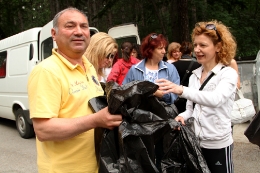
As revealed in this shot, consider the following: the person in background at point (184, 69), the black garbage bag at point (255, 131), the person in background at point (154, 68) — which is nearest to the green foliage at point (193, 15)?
the person in background at point (184, 69)

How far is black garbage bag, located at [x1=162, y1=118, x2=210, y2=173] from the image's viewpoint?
192 cm

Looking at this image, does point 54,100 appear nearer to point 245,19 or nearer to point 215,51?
point 215,51

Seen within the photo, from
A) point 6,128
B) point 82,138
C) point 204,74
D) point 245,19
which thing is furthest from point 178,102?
point 245,19

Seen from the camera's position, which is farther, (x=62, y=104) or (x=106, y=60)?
(x=106, y=60)

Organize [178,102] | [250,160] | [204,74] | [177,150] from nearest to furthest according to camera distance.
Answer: [177,150] < [204,74] < [178,102] < [250,160]

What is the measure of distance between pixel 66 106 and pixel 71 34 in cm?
43

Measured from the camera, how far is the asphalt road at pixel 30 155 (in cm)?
445

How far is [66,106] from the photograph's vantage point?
1608mm

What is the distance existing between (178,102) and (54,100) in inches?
77.4

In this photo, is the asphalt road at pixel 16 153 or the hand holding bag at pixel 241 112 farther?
the asphalt road at pixel 16 153

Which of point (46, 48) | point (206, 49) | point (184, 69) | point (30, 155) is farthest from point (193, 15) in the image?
point (206, 49)

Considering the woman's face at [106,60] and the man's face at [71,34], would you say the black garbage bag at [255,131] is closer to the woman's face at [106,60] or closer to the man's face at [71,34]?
the man's face at [71,34]

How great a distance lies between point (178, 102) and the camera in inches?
127

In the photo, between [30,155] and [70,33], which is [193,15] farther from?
[70,33]
